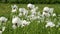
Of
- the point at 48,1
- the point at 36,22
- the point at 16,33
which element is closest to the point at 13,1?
the point at 48,1

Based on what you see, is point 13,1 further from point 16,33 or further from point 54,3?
point 16,33

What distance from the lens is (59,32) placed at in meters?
6.09

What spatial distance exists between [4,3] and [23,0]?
4.62 ft

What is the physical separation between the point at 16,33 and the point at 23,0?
38.8ft

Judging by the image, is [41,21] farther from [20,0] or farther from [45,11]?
[20,0]

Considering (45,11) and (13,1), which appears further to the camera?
(13,1)

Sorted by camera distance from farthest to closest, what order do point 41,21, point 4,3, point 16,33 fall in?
1. point 4,3
2. point 41,21
3. point 16,33

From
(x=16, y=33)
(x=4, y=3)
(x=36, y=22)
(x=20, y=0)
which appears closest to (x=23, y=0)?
(x=20, y=0)

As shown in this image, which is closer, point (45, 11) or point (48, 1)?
point (45, 11)

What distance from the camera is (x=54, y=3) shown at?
17.9m

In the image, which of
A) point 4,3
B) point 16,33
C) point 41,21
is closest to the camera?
point 16,33

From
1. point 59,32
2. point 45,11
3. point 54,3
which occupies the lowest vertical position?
point 54,3

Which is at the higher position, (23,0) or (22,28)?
(22,28)

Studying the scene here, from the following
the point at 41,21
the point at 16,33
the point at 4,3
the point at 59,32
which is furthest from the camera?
the point at 4,3
